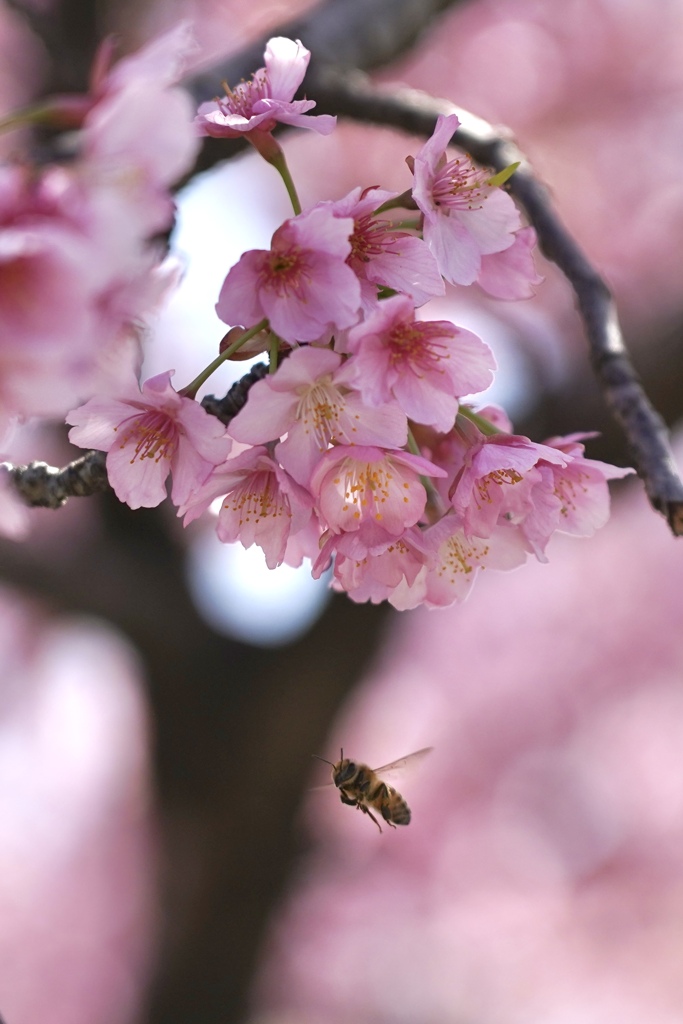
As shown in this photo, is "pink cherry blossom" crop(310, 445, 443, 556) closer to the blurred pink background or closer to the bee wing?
the bee wing

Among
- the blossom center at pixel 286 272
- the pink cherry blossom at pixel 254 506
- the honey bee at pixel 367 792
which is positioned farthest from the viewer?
the honey bee at pixel 367 792

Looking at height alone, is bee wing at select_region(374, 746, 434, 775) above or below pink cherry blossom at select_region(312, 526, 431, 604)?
below

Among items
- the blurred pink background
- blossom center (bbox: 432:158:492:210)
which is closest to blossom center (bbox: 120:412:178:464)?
blossom center (bbox: 432:158:492:210)

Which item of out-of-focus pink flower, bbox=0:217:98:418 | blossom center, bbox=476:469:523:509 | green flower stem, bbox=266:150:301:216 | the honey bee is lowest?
the honey bee

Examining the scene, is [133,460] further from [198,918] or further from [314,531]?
[198,918]

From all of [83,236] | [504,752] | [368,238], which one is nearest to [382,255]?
[368,238]

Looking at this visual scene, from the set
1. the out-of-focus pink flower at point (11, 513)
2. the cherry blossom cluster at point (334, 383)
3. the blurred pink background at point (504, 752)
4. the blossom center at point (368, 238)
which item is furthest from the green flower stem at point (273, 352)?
the blurred pink background at point (504, 752)

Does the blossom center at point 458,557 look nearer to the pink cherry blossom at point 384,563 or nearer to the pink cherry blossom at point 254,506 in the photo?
the pink cherry blossom at point 384,563

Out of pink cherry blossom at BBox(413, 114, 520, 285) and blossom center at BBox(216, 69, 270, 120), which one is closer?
pink cherry blossom at BBox(413, 114, 520, 285)
